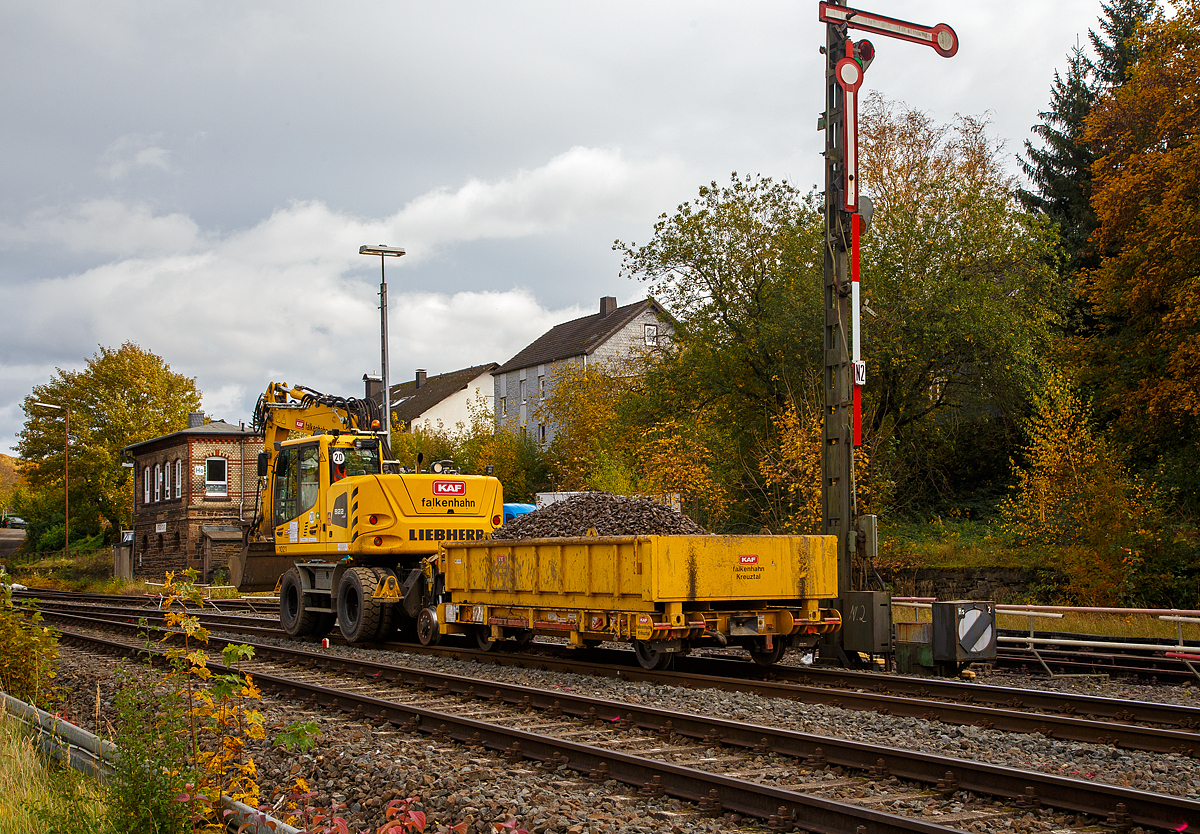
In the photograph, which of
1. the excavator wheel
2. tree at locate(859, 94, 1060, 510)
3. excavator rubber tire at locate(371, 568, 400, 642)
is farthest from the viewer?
tree at locate(859, 94, 1060, 510)

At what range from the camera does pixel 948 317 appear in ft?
103

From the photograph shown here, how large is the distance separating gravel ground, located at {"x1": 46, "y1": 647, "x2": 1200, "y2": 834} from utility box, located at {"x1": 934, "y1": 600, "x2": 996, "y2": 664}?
185 centimetres

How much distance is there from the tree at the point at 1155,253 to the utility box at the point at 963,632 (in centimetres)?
1335

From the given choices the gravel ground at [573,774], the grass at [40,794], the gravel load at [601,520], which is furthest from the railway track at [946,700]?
the grass at [40,794]

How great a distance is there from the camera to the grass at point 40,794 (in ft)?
20.2

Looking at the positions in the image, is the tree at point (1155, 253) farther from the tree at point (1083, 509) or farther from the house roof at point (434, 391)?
the house roof at point (434, 391)

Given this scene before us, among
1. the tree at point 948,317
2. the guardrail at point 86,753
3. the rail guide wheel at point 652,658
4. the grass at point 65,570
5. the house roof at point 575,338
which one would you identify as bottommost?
the grass at point 65,570

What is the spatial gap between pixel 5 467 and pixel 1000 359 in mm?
192441

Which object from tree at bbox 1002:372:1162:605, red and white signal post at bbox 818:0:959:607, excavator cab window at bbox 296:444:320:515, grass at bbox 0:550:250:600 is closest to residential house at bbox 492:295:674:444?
grass at bbox 0:550:250:600

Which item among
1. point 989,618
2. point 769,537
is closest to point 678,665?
point 769,537

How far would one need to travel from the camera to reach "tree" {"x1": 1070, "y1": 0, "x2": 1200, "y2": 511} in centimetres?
2322

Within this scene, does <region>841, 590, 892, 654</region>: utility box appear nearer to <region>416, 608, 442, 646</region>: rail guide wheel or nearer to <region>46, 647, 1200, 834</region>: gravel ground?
<region>46, 647, 1200, 834</region>: gravel ground

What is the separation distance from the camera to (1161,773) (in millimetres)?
7281

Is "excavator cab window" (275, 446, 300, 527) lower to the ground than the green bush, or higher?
higher
